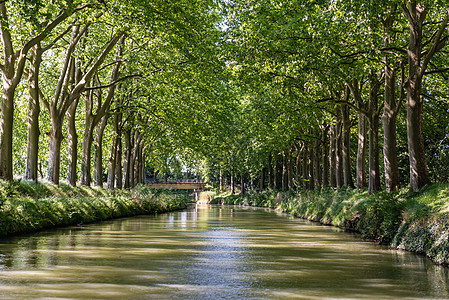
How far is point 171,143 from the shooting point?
135ft

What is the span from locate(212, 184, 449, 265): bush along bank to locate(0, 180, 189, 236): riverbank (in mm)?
10543

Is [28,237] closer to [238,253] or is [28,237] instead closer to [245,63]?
[238,253]

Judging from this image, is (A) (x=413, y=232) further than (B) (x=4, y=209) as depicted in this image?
No

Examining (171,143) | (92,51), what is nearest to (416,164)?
(92,51)

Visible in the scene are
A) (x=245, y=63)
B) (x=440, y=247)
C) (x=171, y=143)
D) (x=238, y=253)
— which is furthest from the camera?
(x=171, y=143)

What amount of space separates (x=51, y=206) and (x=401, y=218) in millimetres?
11804

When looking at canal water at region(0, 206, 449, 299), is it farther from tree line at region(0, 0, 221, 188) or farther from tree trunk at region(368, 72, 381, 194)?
tree trunk at region(368, 72, 381, 194)

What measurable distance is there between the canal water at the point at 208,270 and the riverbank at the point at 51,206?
91cm

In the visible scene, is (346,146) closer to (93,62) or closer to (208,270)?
(93,62)

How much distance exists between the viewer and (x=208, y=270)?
898 centimetres

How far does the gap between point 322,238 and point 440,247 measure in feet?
19.2

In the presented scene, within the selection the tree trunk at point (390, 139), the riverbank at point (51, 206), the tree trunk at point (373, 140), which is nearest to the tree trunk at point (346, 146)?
the tree trunk at point (373, 140)

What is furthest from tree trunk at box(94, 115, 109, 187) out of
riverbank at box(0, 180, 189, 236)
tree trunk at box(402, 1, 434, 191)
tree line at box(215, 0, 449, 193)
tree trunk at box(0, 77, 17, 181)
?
tree trunk at box(402, 1, 434, 191)

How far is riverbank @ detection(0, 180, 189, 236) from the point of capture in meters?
14.5
